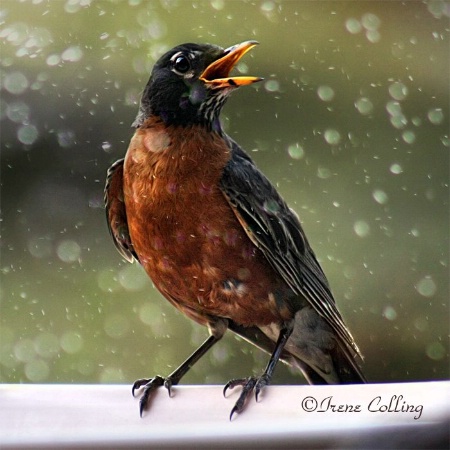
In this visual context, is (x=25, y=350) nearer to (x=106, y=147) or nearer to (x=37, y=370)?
(x=37, y=370)

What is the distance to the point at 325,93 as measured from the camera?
2068 millimetres

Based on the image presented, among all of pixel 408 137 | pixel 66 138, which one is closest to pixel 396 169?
pixel 408 137

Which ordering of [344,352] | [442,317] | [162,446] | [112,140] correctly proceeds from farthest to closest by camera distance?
[442,317], [112,140], [344,352], [162,446]

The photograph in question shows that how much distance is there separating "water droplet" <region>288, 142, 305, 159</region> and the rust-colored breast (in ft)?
1.61

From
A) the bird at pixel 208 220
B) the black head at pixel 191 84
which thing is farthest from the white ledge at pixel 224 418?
the black head at pixel 191 84

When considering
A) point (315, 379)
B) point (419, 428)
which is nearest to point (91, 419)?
point (419, 428)

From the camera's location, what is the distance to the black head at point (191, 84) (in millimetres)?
1443

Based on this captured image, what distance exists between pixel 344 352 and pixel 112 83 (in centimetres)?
90

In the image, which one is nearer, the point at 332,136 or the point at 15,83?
the point at 332,136

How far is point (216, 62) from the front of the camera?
1.44 meters

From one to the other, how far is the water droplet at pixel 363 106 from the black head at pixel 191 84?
67 centimetres

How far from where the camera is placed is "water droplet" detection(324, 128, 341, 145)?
2051 mm

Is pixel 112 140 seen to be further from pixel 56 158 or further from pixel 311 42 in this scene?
pixel 311 42

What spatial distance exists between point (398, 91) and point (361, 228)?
0.38 meters
